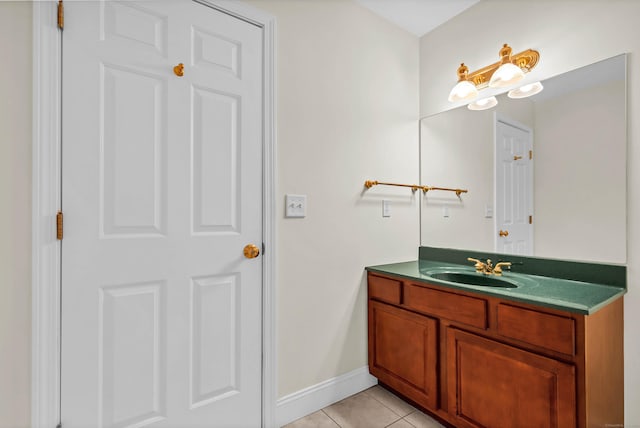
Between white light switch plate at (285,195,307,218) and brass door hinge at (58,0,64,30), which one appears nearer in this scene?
brass door hinge at (58,0,64,30)

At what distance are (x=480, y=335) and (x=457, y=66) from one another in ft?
5.77

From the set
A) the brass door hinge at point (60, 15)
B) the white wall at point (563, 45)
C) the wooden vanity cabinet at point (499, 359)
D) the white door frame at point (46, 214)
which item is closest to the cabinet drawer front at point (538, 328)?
the wooden vanity cabinet at point (499, 359)

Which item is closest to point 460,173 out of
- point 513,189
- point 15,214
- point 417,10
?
point 513,189

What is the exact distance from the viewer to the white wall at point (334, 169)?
5.45 ft

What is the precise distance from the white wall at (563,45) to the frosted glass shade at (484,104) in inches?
8.4

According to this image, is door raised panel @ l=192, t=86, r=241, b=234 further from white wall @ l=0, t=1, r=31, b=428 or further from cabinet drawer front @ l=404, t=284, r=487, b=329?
cabinet drawer front @ l=404, t=284, r=487, b=329

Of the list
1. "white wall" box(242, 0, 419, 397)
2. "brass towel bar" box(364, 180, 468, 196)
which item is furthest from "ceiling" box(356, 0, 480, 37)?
"brass towel bar" box(364, 180, 468, 196)

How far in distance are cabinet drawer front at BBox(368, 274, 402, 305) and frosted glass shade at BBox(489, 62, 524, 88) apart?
1313 millimetres

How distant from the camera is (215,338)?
1.43m

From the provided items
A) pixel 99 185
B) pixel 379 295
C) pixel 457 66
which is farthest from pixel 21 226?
pixel 457 66

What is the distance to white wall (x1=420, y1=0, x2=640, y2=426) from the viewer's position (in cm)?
136

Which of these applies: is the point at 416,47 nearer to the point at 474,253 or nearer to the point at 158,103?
the point at 474,253

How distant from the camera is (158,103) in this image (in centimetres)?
130

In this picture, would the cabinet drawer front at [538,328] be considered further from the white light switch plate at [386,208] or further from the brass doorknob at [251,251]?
the brass doorknob at [251,251]
